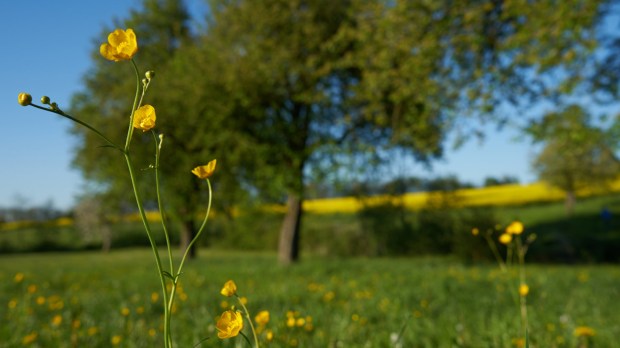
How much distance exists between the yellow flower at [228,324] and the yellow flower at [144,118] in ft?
1.37

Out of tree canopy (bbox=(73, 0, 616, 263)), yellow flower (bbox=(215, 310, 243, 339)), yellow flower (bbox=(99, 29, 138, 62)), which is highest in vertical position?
tree canopy (bbox=(73, 0, 616, 263))

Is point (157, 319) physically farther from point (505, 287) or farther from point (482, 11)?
point (482, 11)

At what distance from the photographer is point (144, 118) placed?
0.86 metres

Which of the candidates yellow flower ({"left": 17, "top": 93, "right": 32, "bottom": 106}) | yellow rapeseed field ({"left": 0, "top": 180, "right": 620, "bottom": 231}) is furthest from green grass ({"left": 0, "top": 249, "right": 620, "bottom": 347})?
yellow rapeseed field ({"left": 0, "top": 180, "right": 620, "bottom": 231})

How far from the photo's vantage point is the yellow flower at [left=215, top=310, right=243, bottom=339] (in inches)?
35.3

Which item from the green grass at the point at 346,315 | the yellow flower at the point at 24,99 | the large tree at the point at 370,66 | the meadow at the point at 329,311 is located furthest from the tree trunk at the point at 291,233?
the yellow flower at the point at 24,99

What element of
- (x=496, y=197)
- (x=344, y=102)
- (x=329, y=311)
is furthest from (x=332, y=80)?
(x=496, y=197)

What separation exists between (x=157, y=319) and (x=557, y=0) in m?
8.70

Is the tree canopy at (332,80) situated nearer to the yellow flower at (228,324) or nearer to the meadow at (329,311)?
the meadow at (329,311)

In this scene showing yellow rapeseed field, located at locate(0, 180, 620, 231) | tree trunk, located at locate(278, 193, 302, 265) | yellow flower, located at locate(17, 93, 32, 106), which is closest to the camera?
yellow flower, located at locate(17, 93, 32, 106)

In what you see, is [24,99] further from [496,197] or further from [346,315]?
[496,197]

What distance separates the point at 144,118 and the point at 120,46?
16cm

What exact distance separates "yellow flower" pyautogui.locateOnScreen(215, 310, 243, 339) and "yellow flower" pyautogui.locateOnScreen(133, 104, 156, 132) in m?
0.42

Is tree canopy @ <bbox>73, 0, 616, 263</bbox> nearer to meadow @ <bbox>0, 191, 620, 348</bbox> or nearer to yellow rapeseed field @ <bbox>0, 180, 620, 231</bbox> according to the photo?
meadow @ <bbox>0, 191, 620, 348</bbox>
